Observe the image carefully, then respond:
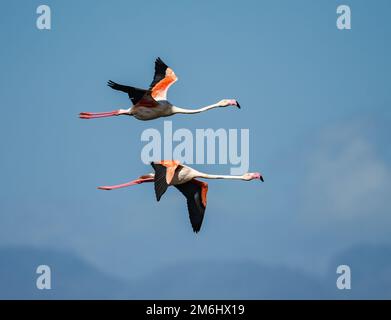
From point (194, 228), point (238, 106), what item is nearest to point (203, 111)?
point (238, 106)

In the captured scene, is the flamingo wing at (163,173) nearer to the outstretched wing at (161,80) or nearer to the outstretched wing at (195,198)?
the outstretched wing at (195,198)

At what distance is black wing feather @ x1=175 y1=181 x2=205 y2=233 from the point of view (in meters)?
30.9

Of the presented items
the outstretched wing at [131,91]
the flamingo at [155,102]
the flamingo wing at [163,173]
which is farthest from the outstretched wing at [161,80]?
the flamingo wing at [163,173]

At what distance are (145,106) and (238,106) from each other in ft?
7.68

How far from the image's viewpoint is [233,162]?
31.8m

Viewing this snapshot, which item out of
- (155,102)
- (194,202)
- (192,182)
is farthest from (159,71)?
(194,202)

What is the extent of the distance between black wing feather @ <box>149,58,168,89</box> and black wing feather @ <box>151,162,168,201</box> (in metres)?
4.28

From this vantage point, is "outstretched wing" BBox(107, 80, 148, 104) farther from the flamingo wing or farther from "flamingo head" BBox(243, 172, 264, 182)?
"flamingo head" BBox(243, 172, 264, 182)
